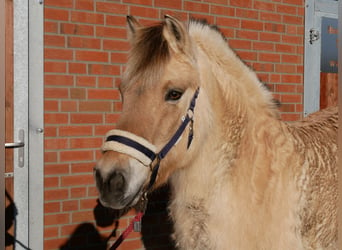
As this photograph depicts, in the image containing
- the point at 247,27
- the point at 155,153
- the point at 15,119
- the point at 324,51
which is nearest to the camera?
the point at 155,153

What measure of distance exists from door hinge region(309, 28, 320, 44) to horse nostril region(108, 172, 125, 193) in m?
4.23

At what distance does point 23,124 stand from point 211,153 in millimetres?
1895

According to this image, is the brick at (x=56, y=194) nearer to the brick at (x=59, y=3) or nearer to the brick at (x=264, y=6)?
the brick at (x=59, y=3)

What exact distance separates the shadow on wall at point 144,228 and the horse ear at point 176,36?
2.01 meters

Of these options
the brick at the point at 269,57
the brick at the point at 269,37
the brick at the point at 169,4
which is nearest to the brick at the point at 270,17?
the brick at the point at 269,37

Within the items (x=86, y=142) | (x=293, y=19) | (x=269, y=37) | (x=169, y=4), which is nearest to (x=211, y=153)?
(x=86, y=142)

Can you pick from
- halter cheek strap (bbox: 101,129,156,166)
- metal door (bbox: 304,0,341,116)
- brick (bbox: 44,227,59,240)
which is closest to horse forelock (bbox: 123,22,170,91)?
halter cheek strap (bbox: 101,129,156,166)

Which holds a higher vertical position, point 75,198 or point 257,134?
point 257,134

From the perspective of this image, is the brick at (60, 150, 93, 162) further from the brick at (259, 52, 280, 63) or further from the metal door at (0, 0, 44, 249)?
the brick at (259, 52, 280, 63)

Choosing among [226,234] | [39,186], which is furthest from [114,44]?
[226,234]

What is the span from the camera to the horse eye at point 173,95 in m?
2.17

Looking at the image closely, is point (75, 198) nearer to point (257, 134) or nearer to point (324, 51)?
point (257, 134)

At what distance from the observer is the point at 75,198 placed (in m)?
3.77

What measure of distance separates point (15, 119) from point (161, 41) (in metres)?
1.85
